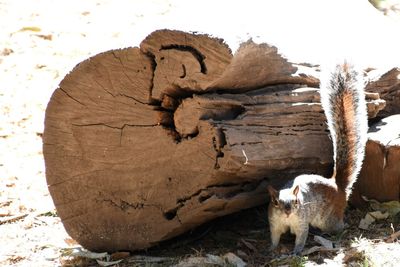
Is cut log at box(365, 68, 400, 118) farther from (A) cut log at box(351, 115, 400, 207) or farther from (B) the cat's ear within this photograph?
(B) the cat's ear

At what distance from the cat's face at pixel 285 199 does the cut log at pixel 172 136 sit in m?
0.13

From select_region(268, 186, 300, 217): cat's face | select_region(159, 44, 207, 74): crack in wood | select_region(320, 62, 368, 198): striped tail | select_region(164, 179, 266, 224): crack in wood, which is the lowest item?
select_region(268, 186, 300, 217): cat's face

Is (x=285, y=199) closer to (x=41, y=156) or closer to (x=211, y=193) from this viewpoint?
(x=211, y=193)

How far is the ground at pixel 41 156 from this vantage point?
4.08 meters

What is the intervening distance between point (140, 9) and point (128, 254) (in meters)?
5.15

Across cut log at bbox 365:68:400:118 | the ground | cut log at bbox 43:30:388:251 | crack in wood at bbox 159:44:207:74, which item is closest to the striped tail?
cut log at bbox 43:30:388:251

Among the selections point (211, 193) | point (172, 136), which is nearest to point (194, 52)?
point (172, 136)

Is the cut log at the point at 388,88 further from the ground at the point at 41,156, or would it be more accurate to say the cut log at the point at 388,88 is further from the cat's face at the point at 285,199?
the cat's face at the point at 285,199

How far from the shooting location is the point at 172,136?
12.7ft

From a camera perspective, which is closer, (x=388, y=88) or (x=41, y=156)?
(x=388, y=88)

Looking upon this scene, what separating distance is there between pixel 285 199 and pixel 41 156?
8.37 ft

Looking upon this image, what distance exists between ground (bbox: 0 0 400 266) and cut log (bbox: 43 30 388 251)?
0.17m

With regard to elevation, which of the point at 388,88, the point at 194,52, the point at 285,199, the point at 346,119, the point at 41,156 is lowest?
the point at 285,199

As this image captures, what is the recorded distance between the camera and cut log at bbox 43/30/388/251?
370 cm
